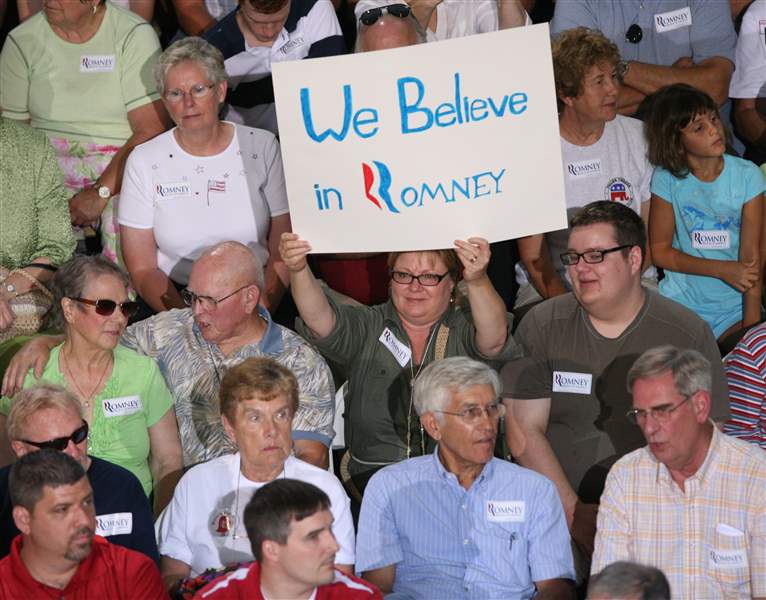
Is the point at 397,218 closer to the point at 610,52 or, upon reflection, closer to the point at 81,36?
the point at 610,52

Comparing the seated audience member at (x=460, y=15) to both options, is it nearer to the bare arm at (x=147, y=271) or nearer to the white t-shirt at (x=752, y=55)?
the white t-shirt at (x=752, y=55)

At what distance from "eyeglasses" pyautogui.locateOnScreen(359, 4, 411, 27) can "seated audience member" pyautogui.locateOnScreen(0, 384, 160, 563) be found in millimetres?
2201

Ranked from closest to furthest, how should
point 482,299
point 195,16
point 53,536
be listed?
point 53,536, point 482,299, point 195,16

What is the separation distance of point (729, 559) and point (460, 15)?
10.6 feet

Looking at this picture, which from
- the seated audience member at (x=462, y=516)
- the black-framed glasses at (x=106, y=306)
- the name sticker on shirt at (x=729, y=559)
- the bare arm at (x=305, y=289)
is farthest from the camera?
the black-framed glasses at (x=106, y=306)

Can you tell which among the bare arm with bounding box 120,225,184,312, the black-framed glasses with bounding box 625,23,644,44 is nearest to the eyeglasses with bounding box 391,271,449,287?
the bare arm with bounding box 120,225,184,312

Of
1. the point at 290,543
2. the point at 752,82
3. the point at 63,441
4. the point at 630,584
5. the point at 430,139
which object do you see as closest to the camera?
the point at 630,584

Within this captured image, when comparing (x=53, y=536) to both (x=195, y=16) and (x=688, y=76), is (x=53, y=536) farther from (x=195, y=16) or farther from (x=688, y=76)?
(x=688, y=76)

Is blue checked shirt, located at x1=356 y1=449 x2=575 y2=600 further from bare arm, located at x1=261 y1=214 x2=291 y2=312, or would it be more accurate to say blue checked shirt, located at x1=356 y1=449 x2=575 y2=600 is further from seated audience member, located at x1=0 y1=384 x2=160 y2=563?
bare arm, located at x1=261 y1=214 x2=291 y2=312

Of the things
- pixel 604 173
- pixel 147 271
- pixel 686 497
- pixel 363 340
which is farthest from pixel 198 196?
pixel 686 497

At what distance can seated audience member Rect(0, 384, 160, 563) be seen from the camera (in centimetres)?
429

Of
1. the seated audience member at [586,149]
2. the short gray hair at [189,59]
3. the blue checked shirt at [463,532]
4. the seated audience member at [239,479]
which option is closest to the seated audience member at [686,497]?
the blue checked shirt at [463,532]

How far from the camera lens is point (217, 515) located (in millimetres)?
4465

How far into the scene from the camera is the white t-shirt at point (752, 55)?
659 cm
